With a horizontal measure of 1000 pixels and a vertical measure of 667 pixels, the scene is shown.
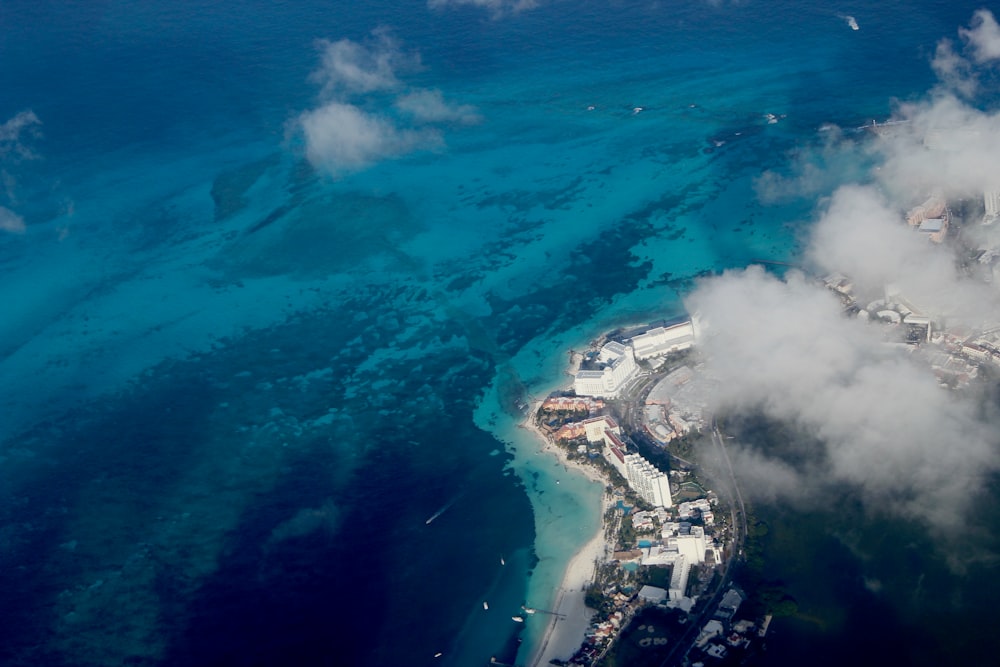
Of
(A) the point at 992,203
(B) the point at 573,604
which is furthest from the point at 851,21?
(B) the point at 573,604

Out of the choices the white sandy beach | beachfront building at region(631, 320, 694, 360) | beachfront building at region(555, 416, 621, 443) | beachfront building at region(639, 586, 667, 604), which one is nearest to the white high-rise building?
beachfront building at region(631, 320, 694, 360)

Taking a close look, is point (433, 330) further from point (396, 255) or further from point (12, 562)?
point (12, 562)

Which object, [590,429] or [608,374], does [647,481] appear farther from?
[608,374]

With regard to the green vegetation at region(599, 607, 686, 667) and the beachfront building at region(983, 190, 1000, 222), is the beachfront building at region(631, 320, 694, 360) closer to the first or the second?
the green vegetation at region(599, 607, 686, 667)

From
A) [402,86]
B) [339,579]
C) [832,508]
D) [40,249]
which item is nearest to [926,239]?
[832,508]

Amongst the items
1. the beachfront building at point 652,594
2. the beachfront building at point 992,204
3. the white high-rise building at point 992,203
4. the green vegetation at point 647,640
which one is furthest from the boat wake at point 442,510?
the white high-rise building at point 992,203

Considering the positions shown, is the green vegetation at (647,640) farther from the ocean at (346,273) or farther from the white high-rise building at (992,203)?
the white high-rise building at (992,203)

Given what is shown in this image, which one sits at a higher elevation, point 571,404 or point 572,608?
point 571,404
